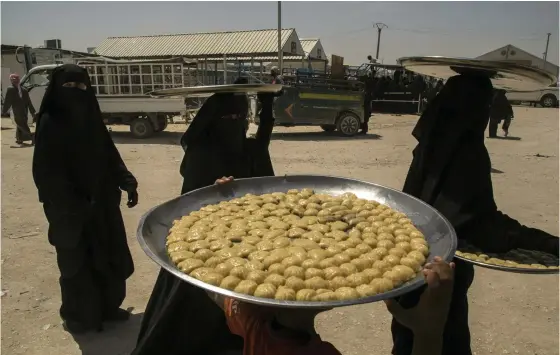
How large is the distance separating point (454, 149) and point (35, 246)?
4637 millimetres

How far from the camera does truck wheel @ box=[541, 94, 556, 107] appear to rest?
2611 cm

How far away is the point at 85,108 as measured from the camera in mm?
3076

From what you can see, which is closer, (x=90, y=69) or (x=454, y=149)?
(x=454, y=149)

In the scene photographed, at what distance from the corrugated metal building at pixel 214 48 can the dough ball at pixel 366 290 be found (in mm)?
19555

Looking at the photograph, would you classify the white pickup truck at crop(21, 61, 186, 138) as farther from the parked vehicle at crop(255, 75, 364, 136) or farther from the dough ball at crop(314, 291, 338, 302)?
the dough ball at crop(314, 291, 338, 302)

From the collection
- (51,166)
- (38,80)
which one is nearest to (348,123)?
(38,80)

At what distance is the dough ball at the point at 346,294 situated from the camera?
1336 millimetres

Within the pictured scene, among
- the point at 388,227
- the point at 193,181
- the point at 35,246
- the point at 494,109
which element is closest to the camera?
the point at 388,227

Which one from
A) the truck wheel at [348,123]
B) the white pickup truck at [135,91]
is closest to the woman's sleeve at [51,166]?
the white pickup truck at [135,91]

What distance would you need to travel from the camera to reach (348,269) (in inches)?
60.5

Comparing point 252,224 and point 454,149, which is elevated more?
point 454,149

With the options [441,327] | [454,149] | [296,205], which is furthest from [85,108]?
[441,327]

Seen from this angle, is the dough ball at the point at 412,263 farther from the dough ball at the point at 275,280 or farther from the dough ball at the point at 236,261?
the dough ball at the point at 236,261

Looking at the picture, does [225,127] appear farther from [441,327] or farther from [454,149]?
[441,327]
